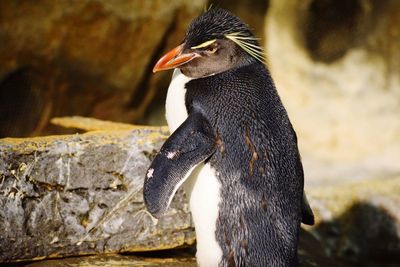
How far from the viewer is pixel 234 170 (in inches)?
109

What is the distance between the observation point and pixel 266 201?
2738mm

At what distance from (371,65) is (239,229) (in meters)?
3.12

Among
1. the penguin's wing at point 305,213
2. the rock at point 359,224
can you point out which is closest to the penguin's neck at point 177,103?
the penguin's wing at point 305,213

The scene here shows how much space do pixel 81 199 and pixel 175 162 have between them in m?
0.68

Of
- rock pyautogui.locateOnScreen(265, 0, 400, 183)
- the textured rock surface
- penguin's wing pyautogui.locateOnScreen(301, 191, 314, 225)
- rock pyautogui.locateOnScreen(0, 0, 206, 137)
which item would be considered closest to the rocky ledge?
the textured rock surface

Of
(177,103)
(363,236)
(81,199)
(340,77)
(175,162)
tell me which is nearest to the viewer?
(175,162)

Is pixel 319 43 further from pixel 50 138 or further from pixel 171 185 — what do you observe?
pixel 171 185

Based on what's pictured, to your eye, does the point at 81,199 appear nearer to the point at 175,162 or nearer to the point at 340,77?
the point at 175,162

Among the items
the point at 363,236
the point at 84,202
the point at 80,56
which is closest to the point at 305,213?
the point at 84,202

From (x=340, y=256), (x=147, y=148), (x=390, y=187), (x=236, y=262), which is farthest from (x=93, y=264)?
(x=390, y=187)

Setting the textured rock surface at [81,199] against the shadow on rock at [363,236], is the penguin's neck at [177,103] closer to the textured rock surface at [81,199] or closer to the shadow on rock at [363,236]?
the textured rock surface at [81,199]

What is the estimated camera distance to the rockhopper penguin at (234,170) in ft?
8.95

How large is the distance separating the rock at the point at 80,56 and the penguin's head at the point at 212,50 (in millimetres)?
1755

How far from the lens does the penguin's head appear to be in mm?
3000
